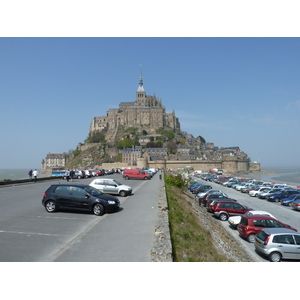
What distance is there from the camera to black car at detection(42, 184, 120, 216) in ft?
37.4

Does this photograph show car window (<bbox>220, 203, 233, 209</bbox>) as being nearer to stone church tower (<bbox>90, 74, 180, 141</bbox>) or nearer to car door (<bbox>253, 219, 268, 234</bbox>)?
car door (<bbox>253, 219, 268, 234</bbox>)

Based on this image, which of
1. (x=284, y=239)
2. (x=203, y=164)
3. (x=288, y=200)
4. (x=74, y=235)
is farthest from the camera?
(x=203, y=164)

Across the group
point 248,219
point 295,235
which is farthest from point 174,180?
point 295,235


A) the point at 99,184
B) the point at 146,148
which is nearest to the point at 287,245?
the point at 99,184

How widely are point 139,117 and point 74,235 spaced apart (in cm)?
12402

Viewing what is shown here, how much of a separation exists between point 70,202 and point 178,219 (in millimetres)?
4362

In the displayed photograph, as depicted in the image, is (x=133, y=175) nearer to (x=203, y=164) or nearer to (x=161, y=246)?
(x=161, y=246)

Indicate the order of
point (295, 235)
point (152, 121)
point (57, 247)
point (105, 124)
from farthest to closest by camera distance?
point (105, 124)
point (152, 121)
point (295, 235)
point (57, 247)

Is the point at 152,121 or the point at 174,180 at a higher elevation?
the point at 152,121

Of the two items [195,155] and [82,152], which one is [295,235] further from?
[82,152]

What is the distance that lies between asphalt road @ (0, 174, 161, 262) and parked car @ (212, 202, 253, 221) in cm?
702

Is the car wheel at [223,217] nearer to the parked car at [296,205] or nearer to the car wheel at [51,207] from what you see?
the parked car at [296,205]

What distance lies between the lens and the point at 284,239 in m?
10.1

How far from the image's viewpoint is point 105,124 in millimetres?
139000
